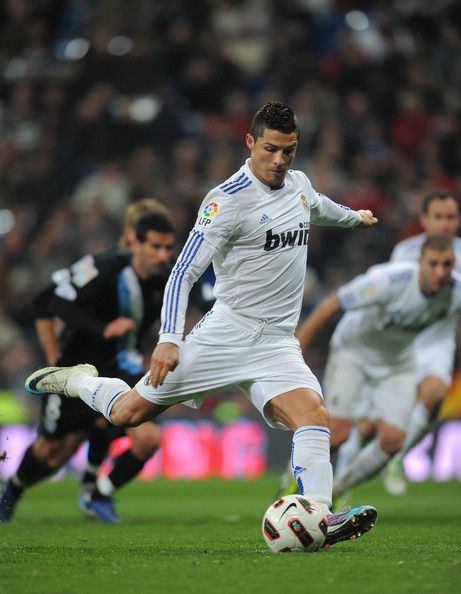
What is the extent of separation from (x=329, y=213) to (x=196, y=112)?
1014cm

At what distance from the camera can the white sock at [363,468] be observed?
898 centimetres

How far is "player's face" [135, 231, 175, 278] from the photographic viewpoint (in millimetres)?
8555

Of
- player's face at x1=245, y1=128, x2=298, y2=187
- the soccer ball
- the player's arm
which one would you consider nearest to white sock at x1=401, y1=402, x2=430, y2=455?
the player's arm

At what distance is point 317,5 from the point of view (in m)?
17.5

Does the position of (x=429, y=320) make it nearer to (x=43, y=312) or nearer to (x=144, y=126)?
(x=43, y=312)

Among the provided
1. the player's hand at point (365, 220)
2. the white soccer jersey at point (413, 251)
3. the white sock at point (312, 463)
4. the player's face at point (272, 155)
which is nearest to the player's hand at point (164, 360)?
the white sock at point (312, 463)

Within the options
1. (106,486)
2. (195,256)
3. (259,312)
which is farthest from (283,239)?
(106,486)

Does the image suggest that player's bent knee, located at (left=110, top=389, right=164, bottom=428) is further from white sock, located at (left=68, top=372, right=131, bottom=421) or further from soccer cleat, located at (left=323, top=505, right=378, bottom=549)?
soccer cleat, located at (left=323, top=505, right=378, bottom=549)

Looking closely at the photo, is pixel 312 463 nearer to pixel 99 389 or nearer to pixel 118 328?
pixel 99 389

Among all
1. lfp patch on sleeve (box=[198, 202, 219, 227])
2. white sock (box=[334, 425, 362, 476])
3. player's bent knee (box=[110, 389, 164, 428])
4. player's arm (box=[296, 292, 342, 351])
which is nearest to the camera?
lfp patch on sleeve (box=[198, 202, 219, 227])

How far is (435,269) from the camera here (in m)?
8.97

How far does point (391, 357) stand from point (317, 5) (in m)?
9.09

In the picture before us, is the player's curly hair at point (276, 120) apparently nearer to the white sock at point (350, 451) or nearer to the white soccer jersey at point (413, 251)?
the white soccer jersey at point (413, 251)

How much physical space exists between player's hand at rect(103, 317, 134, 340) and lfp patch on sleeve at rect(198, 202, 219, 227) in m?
2.20
